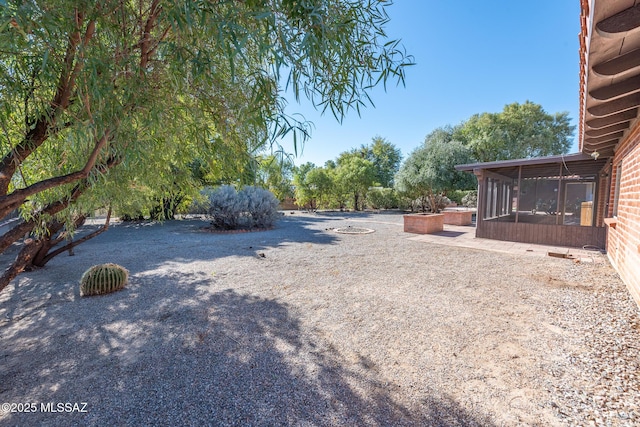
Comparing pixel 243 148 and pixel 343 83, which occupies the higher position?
pixel 343 83

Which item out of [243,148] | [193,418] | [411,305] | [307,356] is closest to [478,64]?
[411,305]

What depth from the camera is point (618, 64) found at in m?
2.26

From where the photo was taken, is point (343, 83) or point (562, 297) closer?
point (343, 83)

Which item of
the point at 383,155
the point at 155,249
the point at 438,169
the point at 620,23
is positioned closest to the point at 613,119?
the point at 620,23

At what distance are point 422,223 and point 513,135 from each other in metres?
16.1

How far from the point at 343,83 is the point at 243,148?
1057 mm

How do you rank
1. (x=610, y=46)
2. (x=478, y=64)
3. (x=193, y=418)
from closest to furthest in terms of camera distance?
(x=193, y=418), (x=610, y=46), (x=478, y=64)

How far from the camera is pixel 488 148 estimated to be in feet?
65.2

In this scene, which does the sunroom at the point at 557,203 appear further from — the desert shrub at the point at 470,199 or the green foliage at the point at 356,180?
the green foliage at the point at 356,180

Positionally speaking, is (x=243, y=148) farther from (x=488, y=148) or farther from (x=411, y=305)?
(x=488, y=148)

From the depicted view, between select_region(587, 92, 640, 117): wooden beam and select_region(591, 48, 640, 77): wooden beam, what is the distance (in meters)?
1.30

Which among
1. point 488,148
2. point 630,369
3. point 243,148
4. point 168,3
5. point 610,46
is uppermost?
point 488,148

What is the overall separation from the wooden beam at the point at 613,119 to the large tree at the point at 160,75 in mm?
3786

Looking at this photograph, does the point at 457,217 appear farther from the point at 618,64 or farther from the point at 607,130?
the point at 618,64
